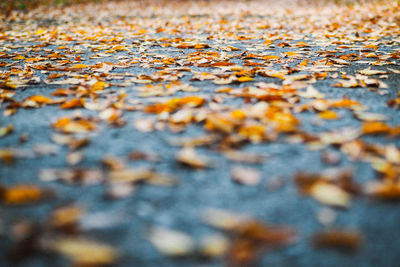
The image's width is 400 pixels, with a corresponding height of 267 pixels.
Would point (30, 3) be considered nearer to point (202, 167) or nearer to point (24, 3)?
point (24, 3)

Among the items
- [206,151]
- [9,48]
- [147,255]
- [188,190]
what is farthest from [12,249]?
[9,48]

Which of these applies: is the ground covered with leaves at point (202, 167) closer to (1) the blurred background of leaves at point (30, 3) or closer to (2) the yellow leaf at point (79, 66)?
(2) the yellow leaf at point (79, 66)

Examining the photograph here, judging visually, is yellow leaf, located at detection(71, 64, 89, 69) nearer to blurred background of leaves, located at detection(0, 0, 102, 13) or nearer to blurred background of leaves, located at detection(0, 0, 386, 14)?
blurred background of leaves, located at detection(0, 0, 386, 14)

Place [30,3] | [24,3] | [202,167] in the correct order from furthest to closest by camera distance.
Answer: [30,3], [24,3], [202,167]

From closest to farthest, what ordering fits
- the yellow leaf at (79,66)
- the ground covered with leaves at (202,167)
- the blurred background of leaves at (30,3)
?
the ground covered with leaves at (202,167) < the yellow leaf at (79,66) < the blurred background of leaves at (30,3)

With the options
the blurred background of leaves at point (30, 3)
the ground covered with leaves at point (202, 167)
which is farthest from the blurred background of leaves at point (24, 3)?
the ground covered with leaves at point (202, 167)

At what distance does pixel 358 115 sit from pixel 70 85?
64.1 inches

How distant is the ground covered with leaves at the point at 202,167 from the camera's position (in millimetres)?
698

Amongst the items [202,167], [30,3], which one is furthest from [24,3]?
[202,167]

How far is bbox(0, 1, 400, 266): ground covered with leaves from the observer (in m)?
0.70

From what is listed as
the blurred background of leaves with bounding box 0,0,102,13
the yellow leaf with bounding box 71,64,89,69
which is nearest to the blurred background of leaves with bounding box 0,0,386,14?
the blurred background of leaves with bounding box 0,0,102,13

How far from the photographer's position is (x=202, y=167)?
966mm

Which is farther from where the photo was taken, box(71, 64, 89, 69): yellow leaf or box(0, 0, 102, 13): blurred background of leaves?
box(0, 0, 102, 13): blurred background of leaves

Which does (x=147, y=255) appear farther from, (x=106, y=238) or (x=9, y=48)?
(x=9, y=48)
